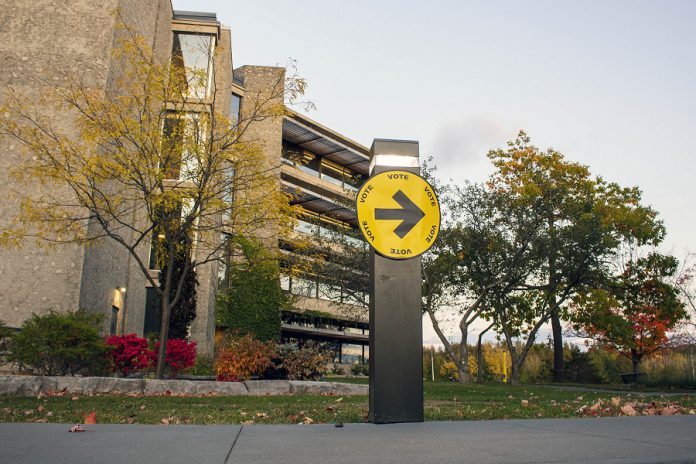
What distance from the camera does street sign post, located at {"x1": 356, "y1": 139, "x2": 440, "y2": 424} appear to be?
15.1ft

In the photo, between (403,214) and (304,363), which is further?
(304,363)

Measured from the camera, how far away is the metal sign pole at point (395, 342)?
4.55m

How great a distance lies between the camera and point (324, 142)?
50.5 meters

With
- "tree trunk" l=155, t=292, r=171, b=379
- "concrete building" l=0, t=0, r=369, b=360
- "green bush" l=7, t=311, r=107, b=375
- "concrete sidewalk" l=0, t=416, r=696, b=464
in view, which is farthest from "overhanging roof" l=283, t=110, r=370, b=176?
"concrete sidewalk" l=0, t=416, r=696, b=464

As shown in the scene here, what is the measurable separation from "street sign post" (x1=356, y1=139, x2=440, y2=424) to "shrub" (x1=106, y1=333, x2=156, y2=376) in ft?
33.9

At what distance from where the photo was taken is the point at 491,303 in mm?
25844

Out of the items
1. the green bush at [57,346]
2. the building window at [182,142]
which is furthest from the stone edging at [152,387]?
the building window at [182,142]

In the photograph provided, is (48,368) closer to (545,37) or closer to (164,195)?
(164,195)

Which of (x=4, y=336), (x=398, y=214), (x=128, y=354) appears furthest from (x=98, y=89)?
(x=398, y=214)

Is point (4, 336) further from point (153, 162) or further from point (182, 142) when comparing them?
point (182, 142)

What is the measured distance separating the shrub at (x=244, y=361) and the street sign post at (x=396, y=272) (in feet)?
32.2

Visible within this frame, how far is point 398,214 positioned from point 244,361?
10.2 meters

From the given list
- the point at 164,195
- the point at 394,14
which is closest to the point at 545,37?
the point at 394,14

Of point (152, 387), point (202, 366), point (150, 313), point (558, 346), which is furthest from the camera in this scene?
point (558, 346)
